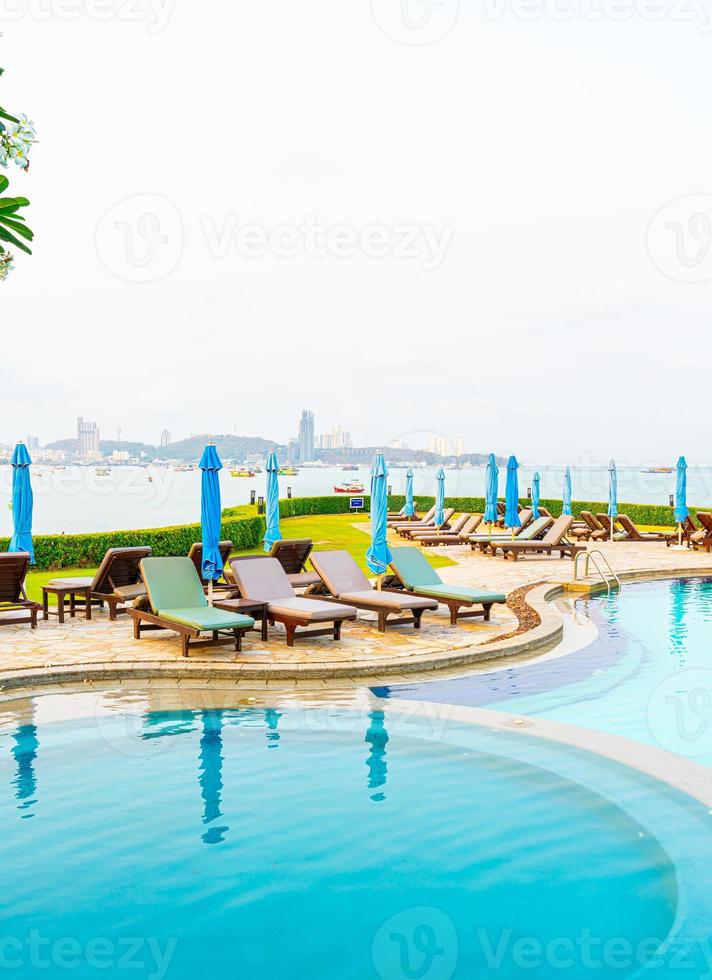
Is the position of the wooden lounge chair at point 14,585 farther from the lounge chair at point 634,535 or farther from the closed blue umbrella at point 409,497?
the closed blue umbrella at point 409,497

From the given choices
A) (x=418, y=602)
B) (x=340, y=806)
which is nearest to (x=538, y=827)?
(x=340, y=806)

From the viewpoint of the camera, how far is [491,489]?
2694cm

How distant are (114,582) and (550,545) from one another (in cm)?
1144

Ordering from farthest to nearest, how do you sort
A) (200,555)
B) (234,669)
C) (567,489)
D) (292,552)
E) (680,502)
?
(567,489) → (680,502) → (292,552) → (200,555) → (234,669)

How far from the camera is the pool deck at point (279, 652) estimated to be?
7.71 metres

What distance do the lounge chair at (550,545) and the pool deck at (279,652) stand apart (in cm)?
655

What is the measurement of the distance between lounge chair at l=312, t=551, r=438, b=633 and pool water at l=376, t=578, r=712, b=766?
1.83 meters

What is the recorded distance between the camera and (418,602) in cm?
984

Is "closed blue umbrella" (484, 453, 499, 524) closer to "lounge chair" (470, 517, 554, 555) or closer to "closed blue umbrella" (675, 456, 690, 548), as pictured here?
"lounge chair" (470, 517, 554, 555)

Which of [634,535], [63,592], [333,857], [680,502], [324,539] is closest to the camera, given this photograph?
[333,857]

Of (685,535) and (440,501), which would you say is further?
(440,501)

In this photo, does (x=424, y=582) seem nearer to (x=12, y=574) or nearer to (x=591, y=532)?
(x=12, y=574)

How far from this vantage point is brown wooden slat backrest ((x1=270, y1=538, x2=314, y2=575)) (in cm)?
1208

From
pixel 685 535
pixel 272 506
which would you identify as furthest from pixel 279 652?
pixel 685 535
